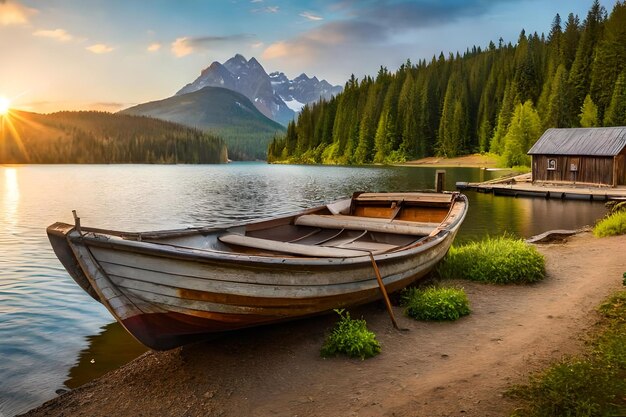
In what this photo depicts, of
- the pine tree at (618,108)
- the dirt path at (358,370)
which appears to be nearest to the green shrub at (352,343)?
the dirt path at (358,370)

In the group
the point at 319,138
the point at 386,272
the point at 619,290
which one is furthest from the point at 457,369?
the point at 319,138

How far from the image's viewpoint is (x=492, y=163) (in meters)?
113

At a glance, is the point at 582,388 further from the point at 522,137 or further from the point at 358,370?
the point at 522,137

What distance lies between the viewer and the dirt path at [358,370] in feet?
19.7

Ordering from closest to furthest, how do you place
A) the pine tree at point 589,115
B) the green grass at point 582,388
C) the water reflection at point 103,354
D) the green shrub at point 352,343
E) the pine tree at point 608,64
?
the green grass at point 582,388, the green shrub at point 352,343, the water reflection at point 103,354, the pine tree at point 589,115, the pine tree at point 608,64

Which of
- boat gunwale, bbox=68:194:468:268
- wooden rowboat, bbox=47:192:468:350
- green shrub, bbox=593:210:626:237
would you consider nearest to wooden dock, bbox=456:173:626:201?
green shrub, bbox=593:210:626:237

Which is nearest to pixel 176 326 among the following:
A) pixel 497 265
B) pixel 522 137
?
pixel 497 265

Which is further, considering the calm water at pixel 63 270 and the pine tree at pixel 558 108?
the pine tree at pixel 558 108

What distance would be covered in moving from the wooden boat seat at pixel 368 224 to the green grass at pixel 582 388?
17.1 ft

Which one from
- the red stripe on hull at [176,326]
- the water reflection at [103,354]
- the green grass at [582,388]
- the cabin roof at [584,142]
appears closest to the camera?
the green grass at [582,388]

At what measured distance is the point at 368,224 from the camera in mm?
12016

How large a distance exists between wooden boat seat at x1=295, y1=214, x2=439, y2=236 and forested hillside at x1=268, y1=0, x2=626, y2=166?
82233 mm

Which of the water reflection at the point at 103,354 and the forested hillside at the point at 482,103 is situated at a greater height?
the forested hillside at the point at 482,103

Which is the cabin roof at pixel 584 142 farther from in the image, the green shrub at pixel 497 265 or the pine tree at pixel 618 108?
the pine tree at pixel 618 108
